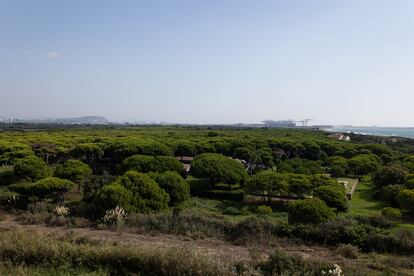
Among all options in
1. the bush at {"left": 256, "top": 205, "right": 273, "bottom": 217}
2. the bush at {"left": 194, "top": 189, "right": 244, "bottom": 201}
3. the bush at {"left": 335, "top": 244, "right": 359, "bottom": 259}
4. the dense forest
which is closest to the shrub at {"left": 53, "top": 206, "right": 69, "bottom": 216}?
the dense forest

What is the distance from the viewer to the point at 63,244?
8203 mm

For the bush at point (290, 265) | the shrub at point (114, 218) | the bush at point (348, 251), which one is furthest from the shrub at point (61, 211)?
the bush at point (348, 251)

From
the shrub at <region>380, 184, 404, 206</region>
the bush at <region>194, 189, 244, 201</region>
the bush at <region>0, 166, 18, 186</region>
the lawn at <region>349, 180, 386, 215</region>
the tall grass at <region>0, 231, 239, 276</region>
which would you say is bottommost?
the lawn at <region>349, 180, 386, 215</region>

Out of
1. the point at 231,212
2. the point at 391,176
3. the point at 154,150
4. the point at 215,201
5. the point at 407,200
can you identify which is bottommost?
the point at 215,201

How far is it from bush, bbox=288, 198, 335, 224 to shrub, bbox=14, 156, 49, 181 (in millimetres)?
15080

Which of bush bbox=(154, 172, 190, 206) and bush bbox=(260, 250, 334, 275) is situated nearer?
bush bbox=(260, 250, 334, 275)

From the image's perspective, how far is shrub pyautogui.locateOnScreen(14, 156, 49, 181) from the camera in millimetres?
23250

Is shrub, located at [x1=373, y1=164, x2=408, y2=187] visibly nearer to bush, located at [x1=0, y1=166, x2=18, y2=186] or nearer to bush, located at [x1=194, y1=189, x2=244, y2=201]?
bush, located at [x1=194, y1=189, x2=244, y2=201]

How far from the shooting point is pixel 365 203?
26500 mm

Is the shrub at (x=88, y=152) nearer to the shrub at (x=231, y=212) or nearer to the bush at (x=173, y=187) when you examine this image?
the bush at (x=173, y=187)

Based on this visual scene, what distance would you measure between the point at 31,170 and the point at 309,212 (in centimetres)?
1630

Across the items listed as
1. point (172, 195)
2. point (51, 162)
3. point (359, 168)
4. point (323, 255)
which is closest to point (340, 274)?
point (323, 255)

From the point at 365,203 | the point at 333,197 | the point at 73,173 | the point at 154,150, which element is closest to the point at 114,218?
the point at 73,173

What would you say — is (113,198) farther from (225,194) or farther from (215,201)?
(225,194)
